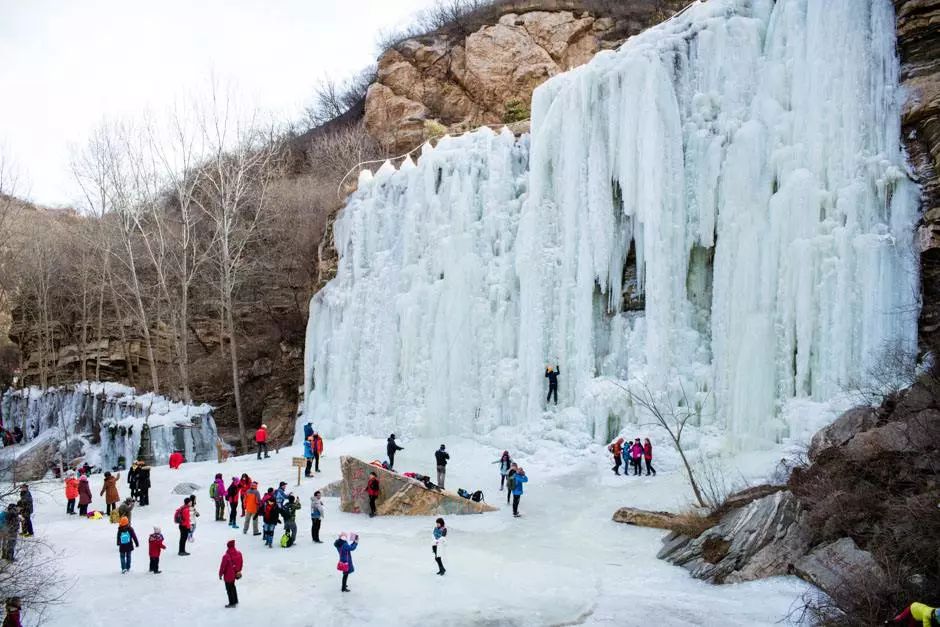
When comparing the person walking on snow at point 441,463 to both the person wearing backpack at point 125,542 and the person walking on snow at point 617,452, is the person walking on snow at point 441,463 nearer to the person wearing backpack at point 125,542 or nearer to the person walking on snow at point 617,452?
the person walking on snow at point 617,452

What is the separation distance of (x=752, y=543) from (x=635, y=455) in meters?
6.40

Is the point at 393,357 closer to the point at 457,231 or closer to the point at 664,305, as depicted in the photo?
the point at 457,231

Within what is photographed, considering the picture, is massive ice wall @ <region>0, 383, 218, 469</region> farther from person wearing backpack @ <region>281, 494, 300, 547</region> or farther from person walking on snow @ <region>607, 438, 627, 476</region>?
person walking on snow @ <region>607, 438, 627, 476</region>

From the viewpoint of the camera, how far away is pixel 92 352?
132 feet

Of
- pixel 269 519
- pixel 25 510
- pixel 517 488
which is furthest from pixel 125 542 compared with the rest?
pixel 517 488

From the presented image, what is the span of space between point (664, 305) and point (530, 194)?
5.75m

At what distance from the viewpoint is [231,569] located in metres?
10.4

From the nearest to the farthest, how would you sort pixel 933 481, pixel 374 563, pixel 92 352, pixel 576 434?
pixel 933 481, pixel 374 563, pixel 576 434, pixel 92 352

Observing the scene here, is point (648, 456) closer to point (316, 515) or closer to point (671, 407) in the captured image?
point (671, 407)

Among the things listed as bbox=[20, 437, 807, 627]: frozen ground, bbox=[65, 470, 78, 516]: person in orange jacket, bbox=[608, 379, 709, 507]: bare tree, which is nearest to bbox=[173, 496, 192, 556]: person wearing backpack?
bbox=[20, 437, 807, 627]: frozen ground

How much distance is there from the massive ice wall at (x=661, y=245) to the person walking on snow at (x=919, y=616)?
29.0ft

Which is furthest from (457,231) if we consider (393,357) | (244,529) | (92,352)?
(92,352)

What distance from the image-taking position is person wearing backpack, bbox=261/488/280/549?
542 inches

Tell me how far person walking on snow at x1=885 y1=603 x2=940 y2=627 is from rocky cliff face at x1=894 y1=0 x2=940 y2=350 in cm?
938
